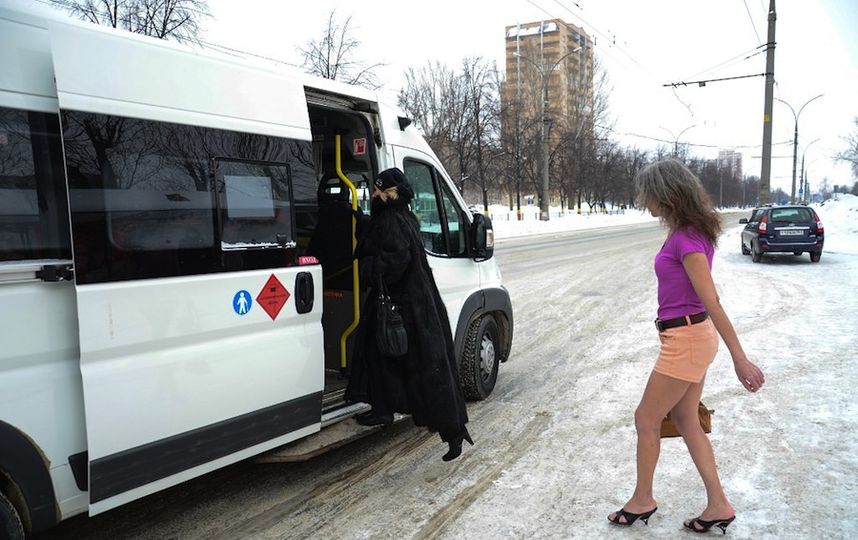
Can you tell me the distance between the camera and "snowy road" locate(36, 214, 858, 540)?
3.37 metres

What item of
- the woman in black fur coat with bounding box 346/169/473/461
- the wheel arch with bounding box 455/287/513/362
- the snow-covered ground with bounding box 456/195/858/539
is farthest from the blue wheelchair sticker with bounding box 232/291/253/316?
the wheel arch with bounding box 455/287/513/362

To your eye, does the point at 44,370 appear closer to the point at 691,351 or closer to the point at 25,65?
the point at 25,65

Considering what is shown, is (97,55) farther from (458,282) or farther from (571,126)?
(571,126)

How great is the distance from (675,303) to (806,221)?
15.9 meters

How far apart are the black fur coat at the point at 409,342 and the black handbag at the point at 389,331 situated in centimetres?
8

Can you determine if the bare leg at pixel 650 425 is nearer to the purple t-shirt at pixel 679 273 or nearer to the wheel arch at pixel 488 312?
the purple t-shirt at pixel 679 273

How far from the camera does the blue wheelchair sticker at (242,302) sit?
3268mm

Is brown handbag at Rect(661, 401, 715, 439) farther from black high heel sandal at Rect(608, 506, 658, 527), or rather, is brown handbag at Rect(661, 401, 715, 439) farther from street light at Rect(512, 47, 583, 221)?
street light at Rect(512, 47, 583, 221)

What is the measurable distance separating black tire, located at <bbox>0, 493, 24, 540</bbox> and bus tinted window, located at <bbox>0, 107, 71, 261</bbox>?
3.31ft

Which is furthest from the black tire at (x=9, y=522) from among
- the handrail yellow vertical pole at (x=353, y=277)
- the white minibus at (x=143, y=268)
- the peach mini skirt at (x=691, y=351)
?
the peach mini skirt at (x=691, y=351)

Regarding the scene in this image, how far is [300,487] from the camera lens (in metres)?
3.91

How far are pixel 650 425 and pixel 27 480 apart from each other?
9.71ft

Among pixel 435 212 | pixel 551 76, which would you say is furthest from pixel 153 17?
pixel 551 76

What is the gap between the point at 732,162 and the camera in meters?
111
